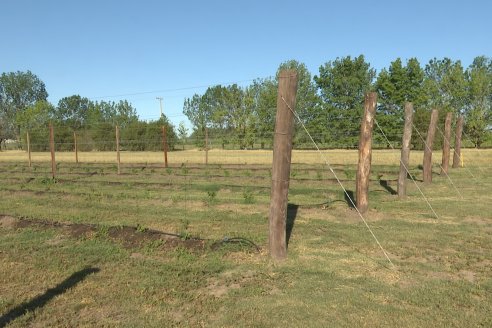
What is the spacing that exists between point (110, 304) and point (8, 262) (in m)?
2.39

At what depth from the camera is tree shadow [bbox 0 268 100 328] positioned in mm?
3971

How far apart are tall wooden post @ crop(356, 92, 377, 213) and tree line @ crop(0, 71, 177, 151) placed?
29125 millimetres

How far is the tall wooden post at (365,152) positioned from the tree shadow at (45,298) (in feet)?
18.7

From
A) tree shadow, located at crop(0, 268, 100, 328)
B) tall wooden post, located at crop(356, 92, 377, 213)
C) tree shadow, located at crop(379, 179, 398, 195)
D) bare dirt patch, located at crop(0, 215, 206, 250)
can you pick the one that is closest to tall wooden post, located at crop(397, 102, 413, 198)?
tree shadow, located at crop(379, 179, 398, 195)

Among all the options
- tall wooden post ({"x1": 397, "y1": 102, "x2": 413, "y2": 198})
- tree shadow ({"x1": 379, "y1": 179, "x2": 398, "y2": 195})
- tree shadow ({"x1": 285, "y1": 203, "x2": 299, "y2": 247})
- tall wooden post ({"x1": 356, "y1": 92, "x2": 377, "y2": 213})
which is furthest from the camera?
tree shadow ({"x1": 379, "y1": 179, "x2": 398, "y2": 195})

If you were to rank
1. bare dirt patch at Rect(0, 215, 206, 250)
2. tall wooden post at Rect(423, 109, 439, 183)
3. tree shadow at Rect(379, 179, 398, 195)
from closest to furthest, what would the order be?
1. bare dirt patch at Rect(0, 215, 206, 250)
2. tree shadow at Rect(379, 179, 398, 195)
3. tall wooden post at Rect(423, 109, 439, 183)

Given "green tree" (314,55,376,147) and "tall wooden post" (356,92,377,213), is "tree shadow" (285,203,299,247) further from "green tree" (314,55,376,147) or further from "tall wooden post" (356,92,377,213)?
"green tree" (314,55,376,147)

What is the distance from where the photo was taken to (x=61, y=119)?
8669 centimetres

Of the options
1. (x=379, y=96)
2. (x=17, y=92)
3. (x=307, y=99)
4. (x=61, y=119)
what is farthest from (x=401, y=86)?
(x=17, y=92)

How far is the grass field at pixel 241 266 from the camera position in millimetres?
4008

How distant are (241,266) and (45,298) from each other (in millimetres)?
2365

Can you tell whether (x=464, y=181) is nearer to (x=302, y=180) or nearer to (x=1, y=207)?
(x=302, y=180)

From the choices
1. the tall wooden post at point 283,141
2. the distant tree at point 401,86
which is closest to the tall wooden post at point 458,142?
the tall wooden post at point 283,141

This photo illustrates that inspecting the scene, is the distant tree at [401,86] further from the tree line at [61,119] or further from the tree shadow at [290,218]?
the tree shadow at [290,218]
